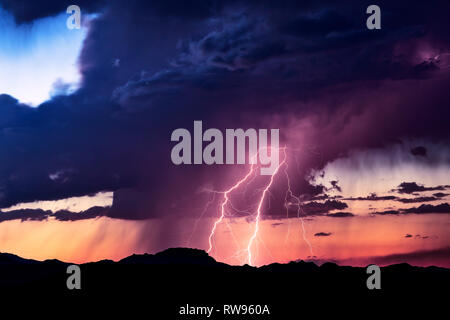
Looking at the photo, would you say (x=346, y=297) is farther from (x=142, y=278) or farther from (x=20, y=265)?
(x=20, y=265)

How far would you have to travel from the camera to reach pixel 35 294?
147 feet

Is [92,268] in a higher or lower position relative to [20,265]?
higher

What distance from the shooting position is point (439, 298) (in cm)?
4384

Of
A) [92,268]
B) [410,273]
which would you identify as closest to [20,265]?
[92,268]

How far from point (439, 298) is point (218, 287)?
18303 mm
